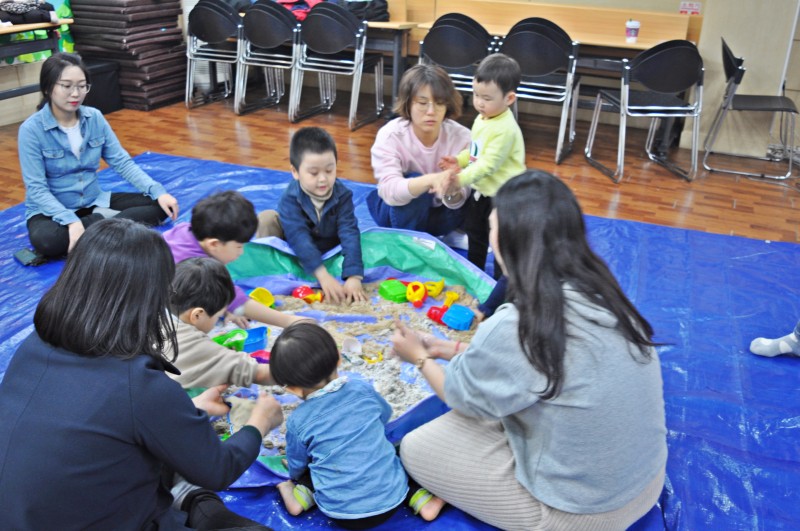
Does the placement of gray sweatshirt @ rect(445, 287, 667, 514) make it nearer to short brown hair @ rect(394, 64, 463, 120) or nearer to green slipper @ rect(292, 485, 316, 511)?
green slipper @ rect(292, 485, 316, 511)

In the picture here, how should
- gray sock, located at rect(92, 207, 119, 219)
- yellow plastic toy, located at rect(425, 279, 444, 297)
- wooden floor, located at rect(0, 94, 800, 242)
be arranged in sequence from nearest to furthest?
1. yellow plastic toy, located at rect(425, 279, 444, 297)
2. gray sock, located at rect(92, 207, 119, 219)
3. wooden floor, located at rect(0, 94, 800, 242)

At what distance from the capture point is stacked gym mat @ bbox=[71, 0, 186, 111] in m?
5.59

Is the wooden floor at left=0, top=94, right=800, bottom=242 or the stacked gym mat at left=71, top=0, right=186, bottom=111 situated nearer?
the wooden floor at left=0, top=94, right=800, bottom=242

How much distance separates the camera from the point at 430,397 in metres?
2.01

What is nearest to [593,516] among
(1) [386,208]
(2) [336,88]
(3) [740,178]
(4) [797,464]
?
(4) [797,464]

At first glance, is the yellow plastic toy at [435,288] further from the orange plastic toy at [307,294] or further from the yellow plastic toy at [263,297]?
the yellow plastic toy at [263,297]

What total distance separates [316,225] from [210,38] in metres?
3.56

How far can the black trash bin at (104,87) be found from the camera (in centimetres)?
562

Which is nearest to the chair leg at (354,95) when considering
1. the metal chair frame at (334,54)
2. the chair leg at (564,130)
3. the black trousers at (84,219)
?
the metal chair frame at (334,54)

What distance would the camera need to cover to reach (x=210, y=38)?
5.75 metres

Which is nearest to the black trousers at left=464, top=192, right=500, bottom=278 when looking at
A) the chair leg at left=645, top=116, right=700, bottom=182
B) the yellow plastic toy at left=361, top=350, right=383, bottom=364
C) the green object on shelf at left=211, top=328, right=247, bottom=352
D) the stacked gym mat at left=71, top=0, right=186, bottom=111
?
the yellow plastic toy at left=361, top=350, right=383, bottom=364

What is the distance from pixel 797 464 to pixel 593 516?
878 mm

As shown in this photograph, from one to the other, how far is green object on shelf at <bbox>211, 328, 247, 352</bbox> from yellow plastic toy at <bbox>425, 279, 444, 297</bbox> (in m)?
0.79

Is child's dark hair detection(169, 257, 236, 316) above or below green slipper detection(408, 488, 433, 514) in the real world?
above
